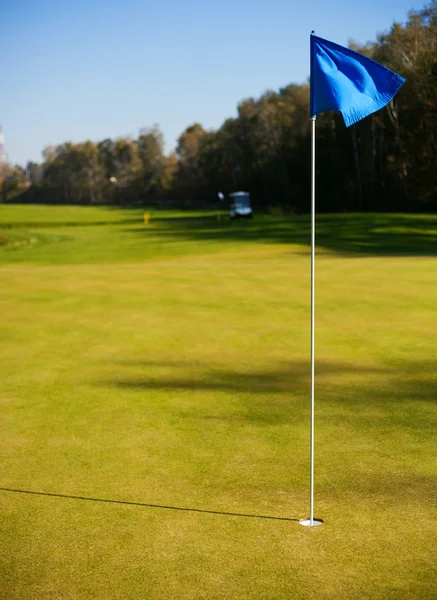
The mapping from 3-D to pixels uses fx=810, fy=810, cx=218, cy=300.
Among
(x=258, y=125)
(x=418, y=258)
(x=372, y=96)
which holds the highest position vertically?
(x=258, y=125)

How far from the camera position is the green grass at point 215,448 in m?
4.95

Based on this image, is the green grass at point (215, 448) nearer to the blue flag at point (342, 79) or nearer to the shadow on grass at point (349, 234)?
the blue flag at point (342, 79)

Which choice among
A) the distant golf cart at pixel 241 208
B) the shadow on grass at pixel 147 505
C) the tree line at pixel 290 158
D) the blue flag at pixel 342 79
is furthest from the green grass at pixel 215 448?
the distant golf cart at pixel 241 208

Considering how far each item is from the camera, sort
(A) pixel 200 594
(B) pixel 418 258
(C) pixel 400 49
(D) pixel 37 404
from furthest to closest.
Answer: (C) pixel 400 49, (B) pixel 418 258, (D) pixel 37 404, (A) pixel 200 594

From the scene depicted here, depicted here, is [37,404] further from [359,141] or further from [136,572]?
[359,141]

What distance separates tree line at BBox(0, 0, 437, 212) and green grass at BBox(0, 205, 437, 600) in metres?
36.4

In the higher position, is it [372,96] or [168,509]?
[372,96]

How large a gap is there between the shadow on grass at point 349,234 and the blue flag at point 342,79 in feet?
83.5

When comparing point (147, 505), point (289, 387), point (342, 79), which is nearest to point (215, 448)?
point (147, 505)

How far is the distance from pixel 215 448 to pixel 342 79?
3.45 m

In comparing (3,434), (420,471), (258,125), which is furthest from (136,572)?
(258,125)

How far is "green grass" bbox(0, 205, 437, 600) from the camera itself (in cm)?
495

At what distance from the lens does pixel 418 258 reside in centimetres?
2784

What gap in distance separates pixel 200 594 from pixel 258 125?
105 m
